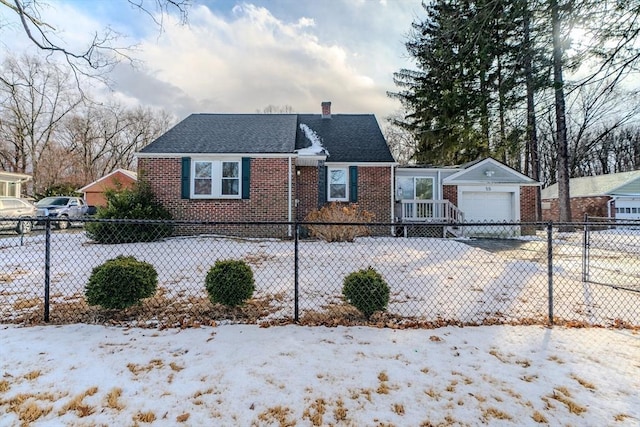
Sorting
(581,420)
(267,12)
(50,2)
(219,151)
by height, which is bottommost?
(581,420)

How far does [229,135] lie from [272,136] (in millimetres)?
1670

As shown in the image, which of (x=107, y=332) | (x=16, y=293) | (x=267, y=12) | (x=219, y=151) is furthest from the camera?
(x=219, y=151)

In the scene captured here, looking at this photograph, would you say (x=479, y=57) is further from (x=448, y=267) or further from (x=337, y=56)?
(x=337, y=56)

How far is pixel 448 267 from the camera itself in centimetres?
710

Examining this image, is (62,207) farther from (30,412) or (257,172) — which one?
(30,412)

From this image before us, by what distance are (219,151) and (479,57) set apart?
8786 millimetres

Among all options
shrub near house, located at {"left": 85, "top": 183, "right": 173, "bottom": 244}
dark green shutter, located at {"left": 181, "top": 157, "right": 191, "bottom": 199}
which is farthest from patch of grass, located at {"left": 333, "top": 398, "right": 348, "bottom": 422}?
dark green shutter, located at {"left": 181, "top": 157, "right": 191, "bottom": 199}

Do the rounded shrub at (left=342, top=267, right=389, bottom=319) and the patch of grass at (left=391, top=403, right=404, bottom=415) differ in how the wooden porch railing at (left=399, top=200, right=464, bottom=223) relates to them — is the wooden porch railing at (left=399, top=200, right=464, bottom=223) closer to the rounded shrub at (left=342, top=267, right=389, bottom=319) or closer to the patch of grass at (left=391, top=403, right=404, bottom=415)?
the rounded shrub at (left=342, top=267, right=389, bottom=319)

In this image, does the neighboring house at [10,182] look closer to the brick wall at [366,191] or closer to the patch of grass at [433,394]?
the brick wall at [366,191]

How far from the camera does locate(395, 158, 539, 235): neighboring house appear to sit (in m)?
14.4

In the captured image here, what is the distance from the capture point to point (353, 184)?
13.2 meters

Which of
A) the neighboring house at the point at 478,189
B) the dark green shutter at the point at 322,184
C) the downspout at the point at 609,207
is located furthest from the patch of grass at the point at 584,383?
the downspout at the point at 609,207

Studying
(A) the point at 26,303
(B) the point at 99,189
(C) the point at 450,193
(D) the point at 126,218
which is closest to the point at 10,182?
(B) the point at 99,189

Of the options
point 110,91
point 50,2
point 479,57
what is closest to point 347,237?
point 479,57
